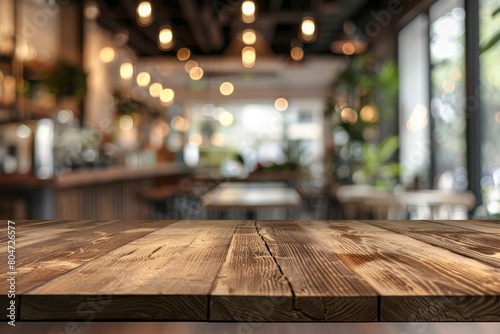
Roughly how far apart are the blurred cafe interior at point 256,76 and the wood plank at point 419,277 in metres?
2.87

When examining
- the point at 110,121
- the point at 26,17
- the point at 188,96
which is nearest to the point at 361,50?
the point at 110,121

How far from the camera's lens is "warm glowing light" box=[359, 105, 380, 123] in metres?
9.22

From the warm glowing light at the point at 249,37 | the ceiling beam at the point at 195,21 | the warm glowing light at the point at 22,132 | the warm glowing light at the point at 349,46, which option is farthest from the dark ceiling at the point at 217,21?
the warm glowing light at the point at 22,132

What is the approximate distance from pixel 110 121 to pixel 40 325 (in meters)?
9.74

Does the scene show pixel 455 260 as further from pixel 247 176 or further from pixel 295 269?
pixel 247 176

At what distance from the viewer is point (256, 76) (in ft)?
38.4

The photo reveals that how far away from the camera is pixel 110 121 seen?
10602 mm

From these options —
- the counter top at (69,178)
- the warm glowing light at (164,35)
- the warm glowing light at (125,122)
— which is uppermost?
the warm glowing light at (164,35)

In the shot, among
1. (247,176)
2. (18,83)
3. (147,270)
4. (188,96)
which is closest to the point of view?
(147,270)

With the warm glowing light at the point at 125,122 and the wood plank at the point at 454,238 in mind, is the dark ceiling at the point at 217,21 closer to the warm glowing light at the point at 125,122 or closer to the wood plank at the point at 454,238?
the warm glowing light at the point at 125,122

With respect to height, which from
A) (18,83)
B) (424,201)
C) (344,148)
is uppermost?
(18,83)

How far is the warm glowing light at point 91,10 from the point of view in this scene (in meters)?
7.64

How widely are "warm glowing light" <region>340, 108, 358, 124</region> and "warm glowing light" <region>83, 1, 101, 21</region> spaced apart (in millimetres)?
4173

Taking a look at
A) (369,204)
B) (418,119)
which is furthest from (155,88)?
(369,204)
